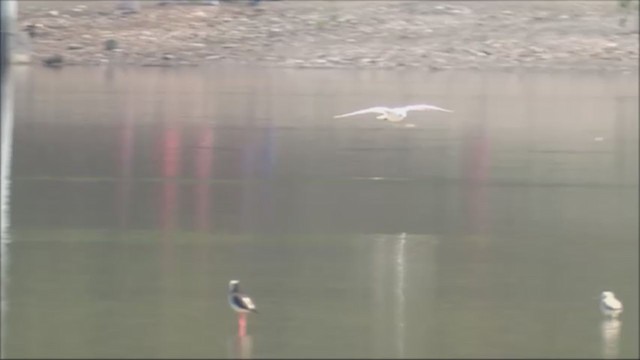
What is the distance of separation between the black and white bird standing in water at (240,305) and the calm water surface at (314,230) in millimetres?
76

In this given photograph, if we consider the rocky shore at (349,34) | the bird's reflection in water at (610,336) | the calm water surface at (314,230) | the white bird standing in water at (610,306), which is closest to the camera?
the bird's reflection in water at (610,336)

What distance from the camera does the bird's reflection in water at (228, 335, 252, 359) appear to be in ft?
38.0

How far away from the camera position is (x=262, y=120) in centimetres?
2755

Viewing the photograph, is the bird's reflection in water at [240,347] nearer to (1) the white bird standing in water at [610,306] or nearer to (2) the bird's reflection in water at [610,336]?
(2) the bird's reflection in water at [610,336]

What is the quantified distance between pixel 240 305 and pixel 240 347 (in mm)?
622

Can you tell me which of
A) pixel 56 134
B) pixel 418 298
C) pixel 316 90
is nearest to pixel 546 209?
pixel 418 298

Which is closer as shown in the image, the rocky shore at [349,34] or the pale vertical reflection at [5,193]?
the pale vertical reflection at [5,193]

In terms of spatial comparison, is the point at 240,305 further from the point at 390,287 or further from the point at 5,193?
the point at 5,193

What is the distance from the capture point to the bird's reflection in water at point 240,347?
38.0 feet

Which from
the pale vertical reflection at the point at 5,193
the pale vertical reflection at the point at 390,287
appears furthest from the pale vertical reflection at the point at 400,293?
the pale vertical reflection at the point at 5,193

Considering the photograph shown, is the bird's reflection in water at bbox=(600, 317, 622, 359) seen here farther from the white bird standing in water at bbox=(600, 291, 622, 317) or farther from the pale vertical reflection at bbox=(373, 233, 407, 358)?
the pale vertical reflection at bbox=(373, 233, 407, 358)

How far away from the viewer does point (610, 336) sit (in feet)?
40.4

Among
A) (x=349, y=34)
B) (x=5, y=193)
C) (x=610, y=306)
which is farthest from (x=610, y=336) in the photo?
(x=349, y=34)

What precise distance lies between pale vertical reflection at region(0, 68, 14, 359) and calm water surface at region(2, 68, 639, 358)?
0.18 ft
